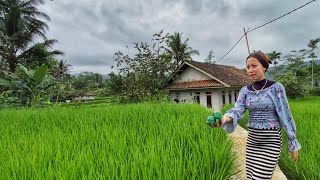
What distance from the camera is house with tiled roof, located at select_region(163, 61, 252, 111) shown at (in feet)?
49.3

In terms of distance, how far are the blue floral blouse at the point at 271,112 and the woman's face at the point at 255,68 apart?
0.10 meters

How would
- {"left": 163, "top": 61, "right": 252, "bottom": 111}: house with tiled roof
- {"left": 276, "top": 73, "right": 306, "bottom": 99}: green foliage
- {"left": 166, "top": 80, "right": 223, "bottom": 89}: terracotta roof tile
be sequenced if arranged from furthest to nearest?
{"left": 276, "top": 73, "right": 306, "bottom": 99}: green foliage → {"left": 163, "top": 61, "right": 252, "bottom": 111}: house with tiled roof → {"left": 166, "top": 80, "right": 223, "bottom": 89}: terracotta roof tile

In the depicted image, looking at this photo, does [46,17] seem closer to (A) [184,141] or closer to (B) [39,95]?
(B) [39,95]

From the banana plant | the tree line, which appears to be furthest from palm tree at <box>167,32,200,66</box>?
the banana plant

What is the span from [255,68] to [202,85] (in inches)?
534

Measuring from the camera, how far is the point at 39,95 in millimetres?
8414

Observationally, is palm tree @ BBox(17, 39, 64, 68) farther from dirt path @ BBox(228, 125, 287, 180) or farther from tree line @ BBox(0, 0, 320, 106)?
dirt path @ BBox(228, 125, 287, 180)

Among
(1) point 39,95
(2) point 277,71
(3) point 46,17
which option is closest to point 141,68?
(1) point 39,95

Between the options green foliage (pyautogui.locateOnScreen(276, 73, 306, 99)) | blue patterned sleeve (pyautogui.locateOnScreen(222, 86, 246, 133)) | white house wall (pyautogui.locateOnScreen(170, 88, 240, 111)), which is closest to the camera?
blue patterned sleeve (pyautogui.locateOnScreen(222, 86, 246, 133))

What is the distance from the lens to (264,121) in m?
1.80

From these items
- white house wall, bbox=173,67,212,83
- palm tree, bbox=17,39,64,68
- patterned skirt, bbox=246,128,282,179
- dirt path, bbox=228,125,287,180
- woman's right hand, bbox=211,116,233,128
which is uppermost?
palm tree, bbox=17,39,64,68

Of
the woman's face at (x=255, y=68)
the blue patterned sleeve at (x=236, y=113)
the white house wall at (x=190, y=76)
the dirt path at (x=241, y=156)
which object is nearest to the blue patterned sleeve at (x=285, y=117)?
the woman's face at (x=255, y=68)

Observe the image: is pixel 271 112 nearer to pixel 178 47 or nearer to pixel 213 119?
pixel 213 119

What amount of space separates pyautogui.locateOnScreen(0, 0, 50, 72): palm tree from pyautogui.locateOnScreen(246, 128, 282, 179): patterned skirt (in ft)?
52.8
